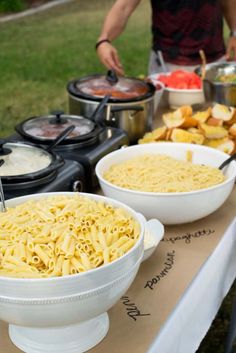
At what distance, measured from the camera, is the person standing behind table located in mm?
2727

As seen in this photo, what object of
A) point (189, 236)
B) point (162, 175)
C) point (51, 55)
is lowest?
point (51, 55)

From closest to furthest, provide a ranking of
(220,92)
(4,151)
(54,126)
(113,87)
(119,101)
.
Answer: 1. (4,151)
2. (54,126)
3. (119,101)
4. (113,87)
5. (220,92)

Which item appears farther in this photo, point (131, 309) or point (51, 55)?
point (51, 55)

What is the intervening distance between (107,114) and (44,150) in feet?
1.40

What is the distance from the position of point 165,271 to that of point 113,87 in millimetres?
929

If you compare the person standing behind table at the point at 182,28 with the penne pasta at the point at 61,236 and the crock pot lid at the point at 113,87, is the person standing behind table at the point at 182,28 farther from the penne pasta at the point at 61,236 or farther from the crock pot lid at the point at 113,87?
the penne pasta at the point at 61,236

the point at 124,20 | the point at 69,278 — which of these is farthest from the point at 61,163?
the point at 124,20

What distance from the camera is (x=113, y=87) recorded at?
195 cm

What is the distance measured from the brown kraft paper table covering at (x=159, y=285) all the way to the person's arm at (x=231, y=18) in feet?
5.23

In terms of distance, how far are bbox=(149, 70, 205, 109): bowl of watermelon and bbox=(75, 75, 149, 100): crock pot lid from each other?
0.26m

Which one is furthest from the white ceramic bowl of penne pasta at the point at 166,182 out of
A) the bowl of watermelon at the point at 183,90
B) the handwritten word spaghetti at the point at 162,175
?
the bowl of watermelon at the point at 183,90

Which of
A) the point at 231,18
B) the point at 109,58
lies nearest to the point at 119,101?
the point at 109,58

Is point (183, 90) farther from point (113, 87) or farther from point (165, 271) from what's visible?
point (165, 271)

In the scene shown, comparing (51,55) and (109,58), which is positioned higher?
(109,58)
